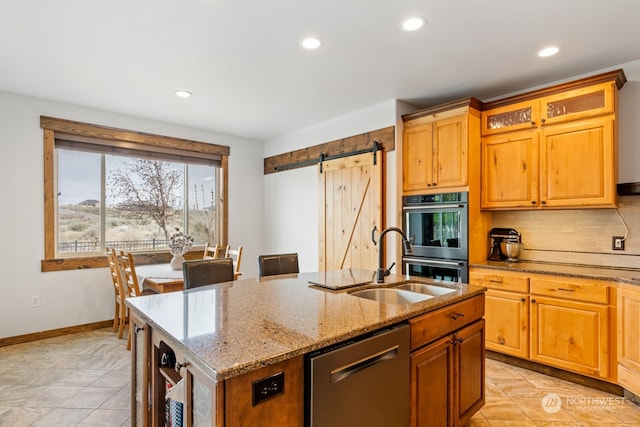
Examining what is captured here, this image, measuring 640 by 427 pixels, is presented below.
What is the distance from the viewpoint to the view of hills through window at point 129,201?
407 centimetres

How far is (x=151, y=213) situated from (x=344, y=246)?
104 inches

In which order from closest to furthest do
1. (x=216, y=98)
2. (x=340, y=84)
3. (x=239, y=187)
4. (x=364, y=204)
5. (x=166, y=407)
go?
(x=166, y=407) → (x=340, y=84) → (x=216, y=98) → (x=364, y=204) → (x=239, y=187)

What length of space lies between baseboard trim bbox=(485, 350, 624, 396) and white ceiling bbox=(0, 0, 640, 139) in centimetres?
256

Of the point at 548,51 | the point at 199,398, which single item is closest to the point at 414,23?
the point at 548,51

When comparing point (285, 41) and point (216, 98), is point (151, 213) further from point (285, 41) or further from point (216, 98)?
point (285, 41)

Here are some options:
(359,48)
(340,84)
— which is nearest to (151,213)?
(340,84)

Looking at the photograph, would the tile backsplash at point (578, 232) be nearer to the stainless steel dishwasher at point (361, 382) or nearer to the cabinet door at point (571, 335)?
the cabinet door at point (571, 335)

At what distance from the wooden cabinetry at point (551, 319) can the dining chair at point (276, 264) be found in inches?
67.1

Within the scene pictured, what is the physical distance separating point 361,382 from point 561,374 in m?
2.46

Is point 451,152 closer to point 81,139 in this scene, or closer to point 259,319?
point 259,319

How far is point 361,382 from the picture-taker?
52.5 inches

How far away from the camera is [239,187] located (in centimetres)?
539

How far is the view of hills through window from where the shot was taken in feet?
13.4

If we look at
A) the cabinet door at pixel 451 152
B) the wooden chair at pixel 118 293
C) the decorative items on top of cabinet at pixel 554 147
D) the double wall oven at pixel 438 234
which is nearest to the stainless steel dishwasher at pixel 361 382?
the double wall oven at pixel 438 234
